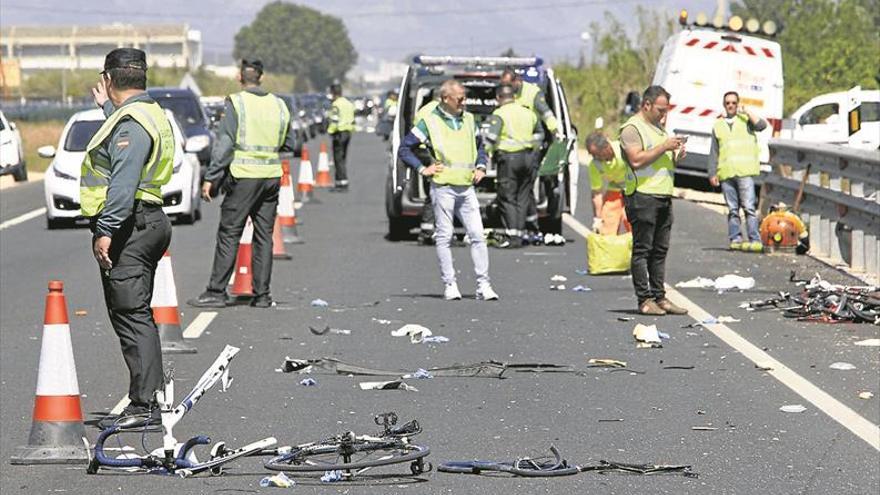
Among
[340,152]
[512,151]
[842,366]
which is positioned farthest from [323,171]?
[842,366]

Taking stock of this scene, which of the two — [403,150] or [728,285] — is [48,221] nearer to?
[403,150]

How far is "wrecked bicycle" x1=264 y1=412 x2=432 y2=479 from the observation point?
8242 mm

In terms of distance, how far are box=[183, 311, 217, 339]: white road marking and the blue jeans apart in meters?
7.74

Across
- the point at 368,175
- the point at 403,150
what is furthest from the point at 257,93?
the point at 368,175

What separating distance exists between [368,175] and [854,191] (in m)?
22.0

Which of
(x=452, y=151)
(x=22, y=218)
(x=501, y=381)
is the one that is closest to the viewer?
(x=501, y=381)

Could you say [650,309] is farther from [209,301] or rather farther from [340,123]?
[340,123]

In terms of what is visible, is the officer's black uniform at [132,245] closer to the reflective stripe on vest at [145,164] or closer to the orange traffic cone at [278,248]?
the reflective stripe on vest at [145,164]

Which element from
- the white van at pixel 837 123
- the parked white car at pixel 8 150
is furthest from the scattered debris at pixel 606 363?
the parked white car at pixel 8 150

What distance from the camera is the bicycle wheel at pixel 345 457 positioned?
26.9 ft

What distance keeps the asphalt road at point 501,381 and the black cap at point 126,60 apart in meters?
1.86

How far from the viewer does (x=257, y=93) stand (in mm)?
15008

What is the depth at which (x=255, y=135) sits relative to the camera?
49.1ft

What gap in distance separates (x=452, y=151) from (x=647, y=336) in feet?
11.3
